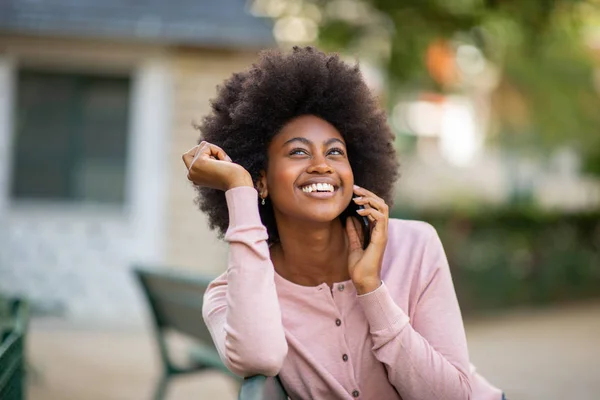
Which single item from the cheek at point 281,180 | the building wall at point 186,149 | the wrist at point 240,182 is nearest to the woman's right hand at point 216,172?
the wrist at point 240,182

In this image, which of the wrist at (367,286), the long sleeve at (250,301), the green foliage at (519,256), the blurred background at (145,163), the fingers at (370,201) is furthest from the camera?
the green foliage at (519,256)

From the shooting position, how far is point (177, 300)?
4.38 metres

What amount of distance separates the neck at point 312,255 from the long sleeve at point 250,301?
0.25 m

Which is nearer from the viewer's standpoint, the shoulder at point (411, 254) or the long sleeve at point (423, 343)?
the long sleeve at point (423, 343)

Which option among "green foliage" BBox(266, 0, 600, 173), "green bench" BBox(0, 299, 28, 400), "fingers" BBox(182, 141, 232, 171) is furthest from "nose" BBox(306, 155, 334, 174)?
"green foliage" BBox(266, 0, 600, 173)

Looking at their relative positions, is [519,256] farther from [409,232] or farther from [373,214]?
[373,214]

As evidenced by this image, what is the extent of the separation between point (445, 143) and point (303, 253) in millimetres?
25978

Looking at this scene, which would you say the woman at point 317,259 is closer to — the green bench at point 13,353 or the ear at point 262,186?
the ear at point 262,186

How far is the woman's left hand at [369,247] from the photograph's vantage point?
255cm

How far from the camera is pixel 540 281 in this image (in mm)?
11055

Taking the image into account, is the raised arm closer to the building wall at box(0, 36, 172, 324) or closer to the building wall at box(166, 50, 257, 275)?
the building wall at box(166, 50, 257, 275)

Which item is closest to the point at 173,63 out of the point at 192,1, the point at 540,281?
the point at 192,1

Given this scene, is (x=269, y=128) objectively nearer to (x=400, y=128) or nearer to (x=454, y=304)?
(x=454, y=304)

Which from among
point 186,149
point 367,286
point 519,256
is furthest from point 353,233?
point 519,256
